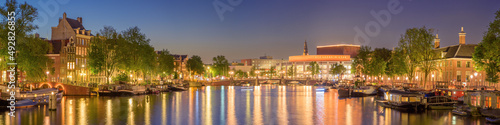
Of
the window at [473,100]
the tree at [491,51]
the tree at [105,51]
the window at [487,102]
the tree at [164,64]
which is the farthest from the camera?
the tree at [164,64]

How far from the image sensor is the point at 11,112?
5147cm

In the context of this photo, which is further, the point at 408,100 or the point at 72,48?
the point at 72,48

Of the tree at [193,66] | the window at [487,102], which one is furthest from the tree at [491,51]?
the tree at [193,66]

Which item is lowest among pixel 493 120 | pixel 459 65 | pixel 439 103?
pixel 493 120

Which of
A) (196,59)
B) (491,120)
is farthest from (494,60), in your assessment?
(196,59)

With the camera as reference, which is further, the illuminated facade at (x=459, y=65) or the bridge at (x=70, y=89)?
the illuminated facade at (x=459, y=65)

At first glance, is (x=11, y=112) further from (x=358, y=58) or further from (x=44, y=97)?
(x=358, y=58)

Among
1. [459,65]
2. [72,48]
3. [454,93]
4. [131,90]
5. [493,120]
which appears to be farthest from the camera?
[72,48]

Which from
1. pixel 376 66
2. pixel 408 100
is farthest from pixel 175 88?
pixel 408 100

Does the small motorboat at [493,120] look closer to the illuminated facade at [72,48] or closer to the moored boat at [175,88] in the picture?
the illuminated facade at [72,48]

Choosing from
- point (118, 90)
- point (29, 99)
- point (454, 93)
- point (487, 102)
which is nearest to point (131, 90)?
point (118, 90)

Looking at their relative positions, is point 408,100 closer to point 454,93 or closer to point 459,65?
point 454,93

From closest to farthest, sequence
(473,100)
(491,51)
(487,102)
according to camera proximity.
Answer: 1. (487,102)
2. (473,100)
3. (491,51)

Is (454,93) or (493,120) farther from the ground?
(454,93)
